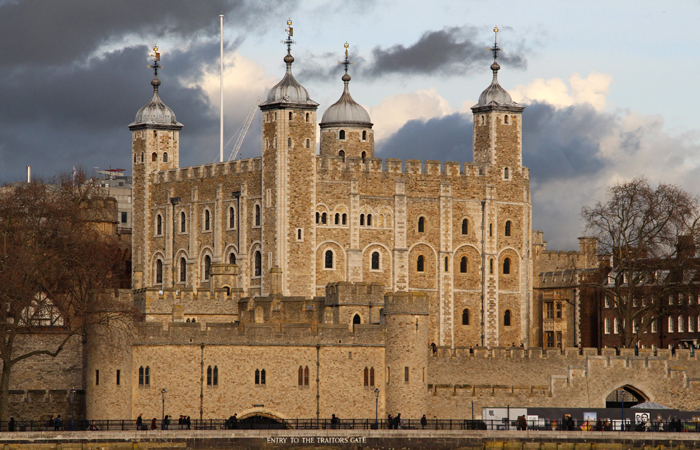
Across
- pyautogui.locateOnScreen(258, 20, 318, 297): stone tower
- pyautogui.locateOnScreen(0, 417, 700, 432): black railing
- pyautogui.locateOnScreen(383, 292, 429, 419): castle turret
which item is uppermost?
pyautogui.locateOnScreen(258, 20, 318, 297): stone tower

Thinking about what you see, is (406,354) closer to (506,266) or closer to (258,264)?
(258,264)

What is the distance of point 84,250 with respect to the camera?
82.9m

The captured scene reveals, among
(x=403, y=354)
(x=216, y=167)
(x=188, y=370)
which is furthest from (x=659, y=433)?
(x=216, y=167)

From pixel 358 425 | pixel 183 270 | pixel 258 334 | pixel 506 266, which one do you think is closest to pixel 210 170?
pixel 183 270

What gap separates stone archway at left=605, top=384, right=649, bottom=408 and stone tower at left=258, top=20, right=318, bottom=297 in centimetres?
2079

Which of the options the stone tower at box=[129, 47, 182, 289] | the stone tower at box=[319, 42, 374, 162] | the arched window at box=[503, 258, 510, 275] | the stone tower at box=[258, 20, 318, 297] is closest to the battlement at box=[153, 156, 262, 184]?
the stone tower at box=[129, 47, 182, 289]

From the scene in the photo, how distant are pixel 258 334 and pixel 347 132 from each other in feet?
124

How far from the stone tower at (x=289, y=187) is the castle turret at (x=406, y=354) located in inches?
872

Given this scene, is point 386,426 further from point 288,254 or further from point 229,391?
point 288,254

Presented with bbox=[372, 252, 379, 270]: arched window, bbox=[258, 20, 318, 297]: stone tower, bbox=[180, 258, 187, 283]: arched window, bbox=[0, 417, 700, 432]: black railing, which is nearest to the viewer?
bbox=[0, 417, 700, 432]: black railing

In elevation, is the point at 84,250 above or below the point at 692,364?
above

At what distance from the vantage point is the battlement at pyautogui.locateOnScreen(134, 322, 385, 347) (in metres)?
69.2

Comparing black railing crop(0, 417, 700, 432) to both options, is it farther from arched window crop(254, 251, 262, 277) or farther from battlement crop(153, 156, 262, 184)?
battlement crop(153, 156, 262, 184)

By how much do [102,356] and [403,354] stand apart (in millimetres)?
13585
